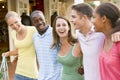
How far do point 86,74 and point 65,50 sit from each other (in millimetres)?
505

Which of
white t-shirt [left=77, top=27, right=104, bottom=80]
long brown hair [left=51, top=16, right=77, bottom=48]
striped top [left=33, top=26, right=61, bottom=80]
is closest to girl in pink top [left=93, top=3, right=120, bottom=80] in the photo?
white t-shirt [left=77, top=27, right=104, bottom=80]

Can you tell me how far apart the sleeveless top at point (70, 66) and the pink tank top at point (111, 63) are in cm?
59

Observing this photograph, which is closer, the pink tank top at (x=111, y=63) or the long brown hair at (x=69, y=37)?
the pink tank top at (x=111, y=63)

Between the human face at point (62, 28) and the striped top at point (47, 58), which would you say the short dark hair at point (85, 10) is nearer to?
the human face at point (62, 28)

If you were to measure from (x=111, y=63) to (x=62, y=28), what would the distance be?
0.99m

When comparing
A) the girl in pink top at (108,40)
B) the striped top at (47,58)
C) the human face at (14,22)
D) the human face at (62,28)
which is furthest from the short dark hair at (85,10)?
the human face at (14,22)

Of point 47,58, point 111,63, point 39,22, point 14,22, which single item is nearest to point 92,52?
point 111,63

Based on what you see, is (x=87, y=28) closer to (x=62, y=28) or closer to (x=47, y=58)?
(x=62, y=28)

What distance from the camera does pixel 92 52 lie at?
241 centimetres

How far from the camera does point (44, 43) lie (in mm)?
3229

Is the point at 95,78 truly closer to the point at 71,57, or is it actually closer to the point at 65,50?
the point at 71,57

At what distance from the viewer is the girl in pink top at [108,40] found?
2.06 metres


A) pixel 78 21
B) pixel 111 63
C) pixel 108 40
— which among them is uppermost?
pixel 78 21

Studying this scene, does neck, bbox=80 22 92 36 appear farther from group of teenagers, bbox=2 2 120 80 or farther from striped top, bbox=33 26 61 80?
striped top, bbox=33 26 61 80
